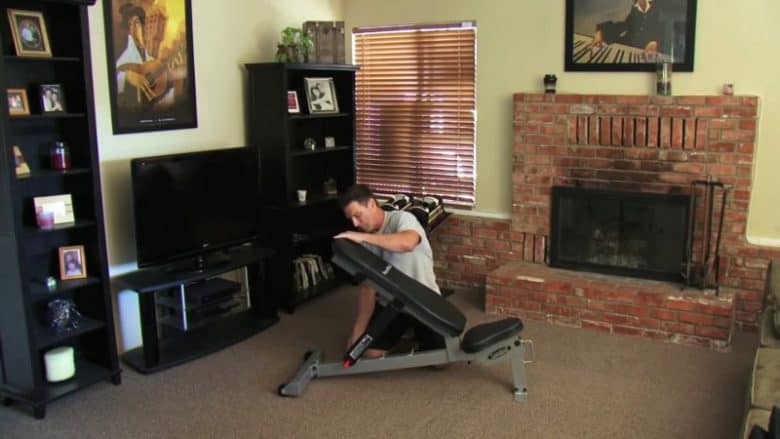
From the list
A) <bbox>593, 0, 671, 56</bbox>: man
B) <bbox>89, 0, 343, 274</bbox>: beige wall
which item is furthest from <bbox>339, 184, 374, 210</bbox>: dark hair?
<bbox>593, 0, 671, 56</bbox>: man

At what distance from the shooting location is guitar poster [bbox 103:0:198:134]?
401cm

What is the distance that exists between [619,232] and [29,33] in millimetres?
3570

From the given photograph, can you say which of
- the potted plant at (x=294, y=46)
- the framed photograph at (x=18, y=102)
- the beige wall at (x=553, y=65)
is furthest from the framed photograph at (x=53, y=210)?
the beige wall at (x=553, y=65)

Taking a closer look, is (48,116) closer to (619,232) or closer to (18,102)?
(18,102)

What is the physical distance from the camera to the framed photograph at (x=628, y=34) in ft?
14.5

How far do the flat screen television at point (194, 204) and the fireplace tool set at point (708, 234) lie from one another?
268 cm

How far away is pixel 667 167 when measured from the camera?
4.50m

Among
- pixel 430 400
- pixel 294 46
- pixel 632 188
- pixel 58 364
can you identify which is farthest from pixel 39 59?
pixel 632 188

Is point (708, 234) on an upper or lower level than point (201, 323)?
upper

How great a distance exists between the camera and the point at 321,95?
5141mm

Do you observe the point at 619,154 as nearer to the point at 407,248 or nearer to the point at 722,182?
the point at 722,182

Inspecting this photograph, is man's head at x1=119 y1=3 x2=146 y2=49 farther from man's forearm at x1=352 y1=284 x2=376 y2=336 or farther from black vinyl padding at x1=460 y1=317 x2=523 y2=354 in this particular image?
black vinyl padding at x1=460 y1=317 x2=523 y2=354

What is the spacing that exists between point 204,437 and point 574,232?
9.09ft

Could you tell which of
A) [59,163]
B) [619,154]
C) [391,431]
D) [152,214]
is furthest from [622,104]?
[59,163]
